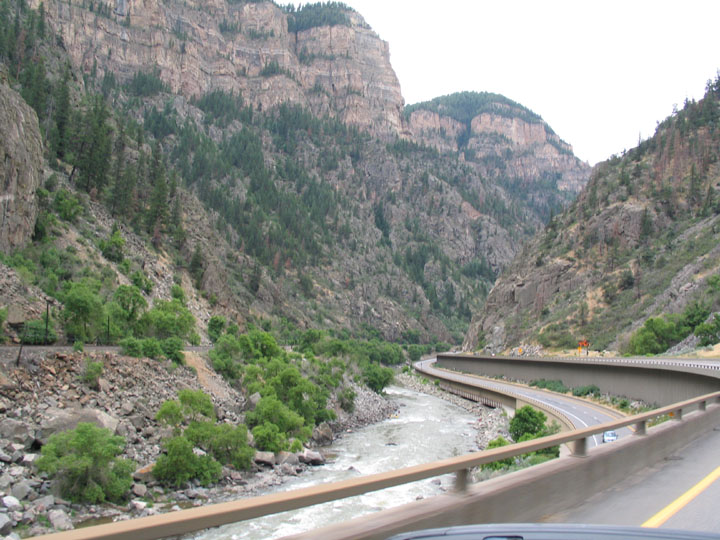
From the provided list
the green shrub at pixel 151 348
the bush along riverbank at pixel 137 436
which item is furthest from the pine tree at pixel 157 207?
the green shrub at pixel 151 348

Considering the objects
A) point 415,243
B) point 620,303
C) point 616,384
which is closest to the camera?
point 616,384

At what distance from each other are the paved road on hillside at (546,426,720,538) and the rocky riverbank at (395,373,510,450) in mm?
30381

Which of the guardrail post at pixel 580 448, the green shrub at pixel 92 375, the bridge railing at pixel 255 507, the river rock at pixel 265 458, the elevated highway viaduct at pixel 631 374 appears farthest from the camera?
the river rock at pixel 265 458

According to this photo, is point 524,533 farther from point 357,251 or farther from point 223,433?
point 357,251

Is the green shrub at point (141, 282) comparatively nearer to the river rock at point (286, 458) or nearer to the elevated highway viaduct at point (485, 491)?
the river rock at point (286, 458)

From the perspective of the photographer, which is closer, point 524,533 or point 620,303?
point 524,533

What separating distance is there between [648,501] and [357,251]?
159457mm

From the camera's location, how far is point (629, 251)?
79.8m

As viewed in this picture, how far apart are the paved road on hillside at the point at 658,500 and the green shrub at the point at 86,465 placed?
2098 cm

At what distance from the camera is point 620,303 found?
2820 inches

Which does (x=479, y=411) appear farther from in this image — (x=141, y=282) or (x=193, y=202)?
(x=193, y=202)

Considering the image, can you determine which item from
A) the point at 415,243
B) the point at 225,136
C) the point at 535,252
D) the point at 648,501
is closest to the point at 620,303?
the point at 535,252

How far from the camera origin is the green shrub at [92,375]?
30500mm

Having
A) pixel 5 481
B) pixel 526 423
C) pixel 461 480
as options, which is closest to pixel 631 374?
pixel 526 423
